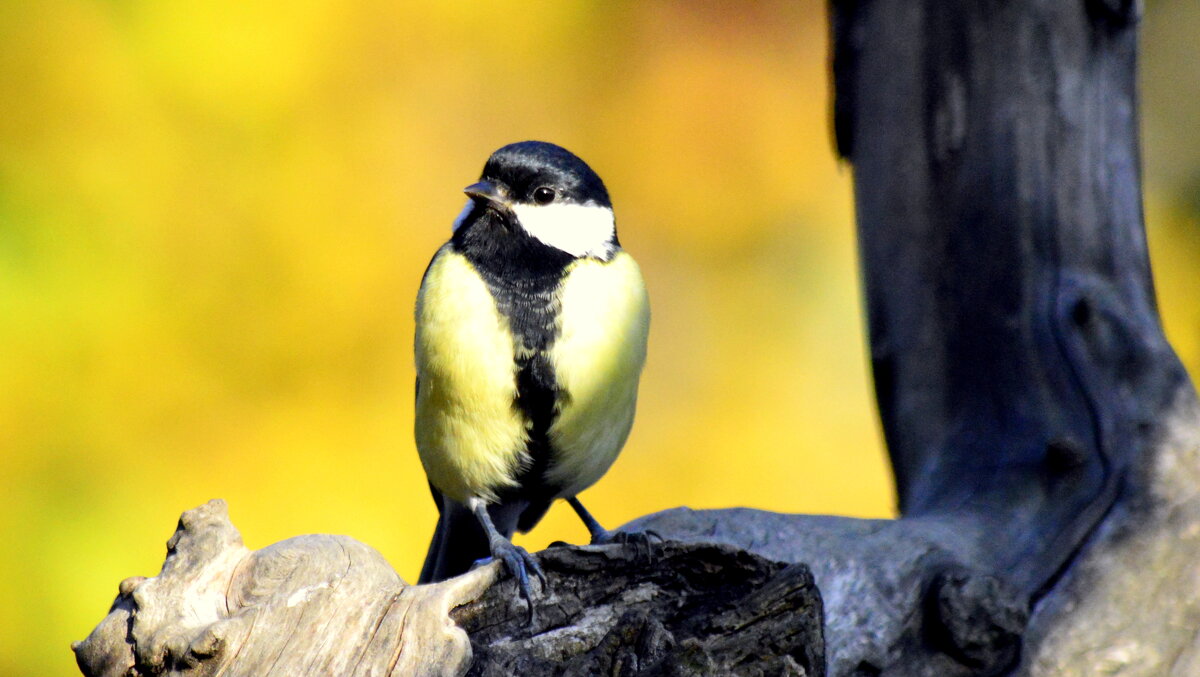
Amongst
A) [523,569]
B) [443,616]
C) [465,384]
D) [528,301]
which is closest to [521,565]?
[523,569]

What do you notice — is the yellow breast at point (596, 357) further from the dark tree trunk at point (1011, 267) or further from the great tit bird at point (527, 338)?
the dark tree trunk at point (1011, 267)

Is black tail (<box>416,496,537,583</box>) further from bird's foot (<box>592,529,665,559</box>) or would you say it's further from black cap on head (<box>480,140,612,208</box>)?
black cap on head (<box>480,140,612,208</box>)

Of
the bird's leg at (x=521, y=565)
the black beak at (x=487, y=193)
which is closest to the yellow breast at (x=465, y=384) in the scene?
the black beak at (x=487, y=193)

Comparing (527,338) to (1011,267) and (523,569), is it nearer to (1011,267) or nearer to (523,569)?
(523,569)

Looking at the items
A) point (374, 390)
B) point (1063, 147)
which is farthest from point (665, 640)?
point (374, 390)

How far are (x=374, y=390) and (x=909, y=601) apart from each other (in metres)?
2.53

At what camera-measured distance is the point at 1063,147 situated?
1981mm

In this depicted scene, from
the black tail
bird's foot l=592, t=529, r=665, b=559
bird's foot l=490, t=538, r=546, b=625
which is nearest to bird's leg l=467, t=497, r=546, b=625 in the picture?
bird's foot l=490, t=538, r=546, b=625

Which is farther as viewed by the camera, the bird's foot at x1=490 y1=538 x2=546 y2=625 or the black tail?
the black tail

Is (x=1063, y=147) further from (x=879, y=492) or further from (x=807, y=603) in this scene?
(x=879, y=492)

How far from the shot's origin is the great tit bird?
1.80 meters

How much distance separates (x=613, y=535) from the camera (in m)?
1.68

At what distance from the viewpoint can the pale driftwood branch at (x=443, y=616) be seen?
1363mm

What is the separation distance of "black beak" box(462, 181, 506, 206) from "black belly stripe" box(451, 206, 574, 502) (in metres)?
0.03
